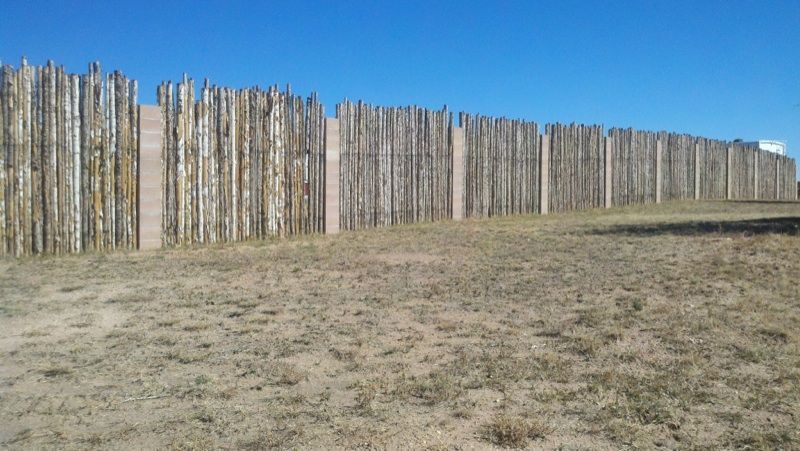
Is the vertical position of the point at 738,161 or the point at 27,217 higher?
the point at 738,161

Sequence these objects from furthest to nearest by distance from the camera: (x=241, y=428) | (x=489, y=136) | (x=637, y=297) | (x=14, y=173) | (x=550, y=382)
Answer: (x=489, y=136)
(x=14, y=173)
(x=637, y=297)
(x=550, y=382)
(x=241, y=428)

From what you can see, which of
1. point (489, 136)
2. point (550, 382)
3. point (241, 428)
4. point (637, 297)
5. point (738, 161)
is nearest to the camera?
point (241, 428)

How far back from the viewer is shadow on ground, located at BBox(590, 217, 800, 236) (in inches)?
479

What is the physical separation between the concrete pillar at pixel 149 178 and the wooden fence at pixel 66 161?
92mm

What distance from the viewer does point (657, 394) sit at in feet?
13.0

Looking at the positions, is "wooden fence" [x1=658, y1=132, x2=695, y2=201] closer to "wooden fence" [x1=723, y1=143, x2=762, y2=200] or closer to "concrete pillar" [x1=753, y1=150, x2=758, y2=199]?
"wooden fence" [x1=723, y1=143, x2=762, y2=200]

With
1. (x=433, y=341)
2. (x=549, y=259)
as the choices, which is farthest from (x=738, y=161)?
(x=433, y=341)

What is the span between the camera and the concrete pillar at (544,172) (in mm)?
18281

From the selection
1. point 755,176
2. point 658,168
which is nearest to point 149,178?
point 658,168

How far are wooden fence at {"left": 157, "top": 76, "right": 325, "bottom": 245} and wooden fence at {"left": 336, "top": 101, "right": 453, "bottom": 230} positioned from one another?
2.49 feet

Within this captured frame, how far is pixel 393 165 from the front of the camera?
14023mm

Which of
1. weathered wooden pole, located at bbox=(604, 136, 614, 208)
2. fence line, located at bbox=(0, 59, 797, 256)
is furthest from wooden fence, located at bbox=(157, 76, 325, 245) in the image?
weathered wooden pole, located at bbox=(604, 136, 614, 208)

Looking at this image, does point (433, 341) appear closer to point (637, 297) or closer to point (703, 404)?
point (703, 404)

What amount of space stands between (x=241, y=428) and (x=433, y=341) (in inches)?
Result: 74.9
